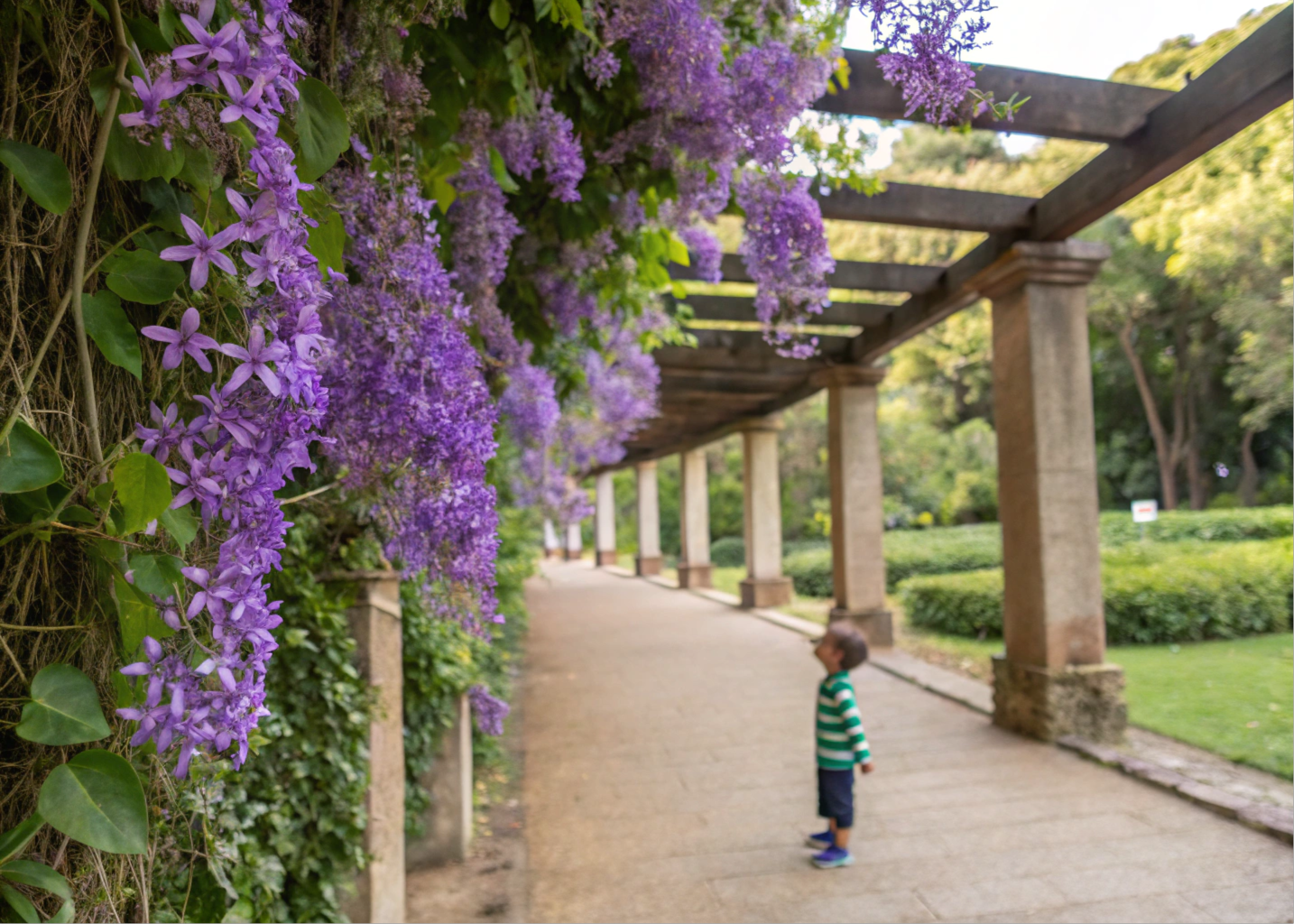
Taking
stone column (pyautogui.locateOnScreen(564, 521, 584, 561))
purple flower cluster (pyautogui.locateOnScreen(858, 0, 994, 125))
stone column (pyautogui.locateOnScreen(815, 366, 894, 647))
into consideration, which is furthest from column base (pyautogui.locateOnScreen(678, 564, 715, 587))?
purple flower cluster (pyautogui.locateOnScreen(858, 0, 994, 125))

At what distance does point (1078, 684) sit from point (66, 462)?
5964 mm

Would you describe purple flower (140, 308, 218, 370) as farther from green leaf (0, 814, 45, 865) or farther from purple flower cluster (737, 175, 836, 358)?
purple flower cluster (737, 175, 836, 358)

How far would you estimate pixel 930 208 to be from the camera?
556 centimetres

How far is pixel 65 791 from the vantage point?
79 centimetres

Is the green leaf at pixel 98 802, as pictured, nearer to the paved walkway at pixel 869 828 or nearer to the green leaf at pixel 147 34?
the green leaf at pixel 147 34

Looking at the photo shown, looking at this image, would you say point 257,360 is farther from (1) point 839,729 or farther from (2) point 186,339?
(1) point 839,729

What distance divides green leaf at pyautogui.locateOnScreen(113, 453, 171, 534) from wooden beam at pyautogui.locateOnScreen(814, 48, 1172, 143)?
12.8 feet

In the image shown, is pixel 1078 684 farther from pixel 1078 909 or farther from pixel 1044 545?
pixel 1078 909

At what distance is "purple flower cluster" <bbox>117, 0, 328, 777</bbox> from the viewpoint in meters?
0.81

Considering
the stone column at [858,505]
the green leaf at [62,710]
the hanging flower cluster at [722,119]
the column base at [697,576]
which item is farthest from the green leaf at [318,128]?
the column base at [697,576]

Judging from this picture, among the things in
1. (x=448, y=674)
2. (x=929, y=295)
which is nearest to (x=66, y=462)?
(x=448, y=674)

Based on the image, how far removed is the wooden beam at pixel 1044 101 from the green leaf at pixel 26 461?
3.92 metres

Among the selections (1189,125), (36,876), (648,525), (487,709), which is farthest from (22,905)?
(648,525)

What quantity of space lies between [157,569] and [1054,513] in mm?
5851
